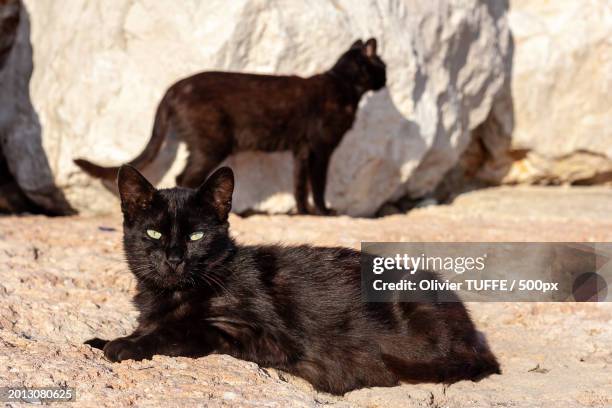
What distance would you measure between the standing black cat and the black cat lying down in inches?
120

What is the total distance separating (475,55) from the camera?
9.23 meters

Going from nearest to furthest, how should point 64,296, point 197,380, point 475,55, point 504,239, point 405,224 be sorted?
point 197,380
point 64,296
point 504,239
point 405,224
point 475,55

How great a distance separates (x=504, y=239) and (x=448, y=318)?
84.2 inches

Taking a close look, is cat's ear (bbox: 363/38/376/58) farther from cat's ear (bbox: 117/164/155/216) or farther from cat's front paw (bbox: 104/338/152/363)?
cat's front paw (bbox: 104/338/152/363)

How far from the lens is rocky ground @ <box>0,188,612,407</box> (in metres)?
2.97

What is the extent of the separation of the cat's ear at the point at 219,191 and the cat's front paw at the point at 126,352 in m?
0.66

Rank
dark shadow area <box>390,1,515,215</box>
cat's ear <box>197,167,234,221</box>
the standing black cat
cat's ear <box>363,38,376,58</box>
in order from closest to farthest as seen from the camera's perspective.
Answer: cat's ear <box>197,167,234,221</box> → the standing black cat → cat's ear <box>363,38,376,58</box> → dark shadow area <box>390,1,515,215</box>

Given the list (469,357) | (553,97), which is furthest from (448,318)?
(553,97)

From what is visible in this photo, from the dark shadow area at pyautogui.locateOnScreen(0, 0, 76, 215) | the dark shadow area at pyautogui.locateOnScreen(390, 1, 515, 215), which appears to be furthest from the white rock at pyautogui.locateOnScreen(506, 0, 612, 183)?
the dark shadow area at pyautogui.locateOnScreen(0, 0, 76, 215)

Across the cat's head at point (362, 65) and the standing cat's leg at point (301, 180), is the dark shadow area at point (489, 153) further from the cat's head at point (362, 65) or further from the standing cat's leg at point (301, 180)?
the standing cat's leg at point (301, 180)

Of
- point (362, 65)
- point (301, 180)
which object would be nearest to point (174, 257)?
point (301, 180)

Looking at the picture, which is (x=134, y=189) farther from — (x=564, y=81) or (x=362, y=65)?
(x=564, y=81)

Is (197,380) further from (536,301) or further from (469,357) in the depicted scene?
(536,301)

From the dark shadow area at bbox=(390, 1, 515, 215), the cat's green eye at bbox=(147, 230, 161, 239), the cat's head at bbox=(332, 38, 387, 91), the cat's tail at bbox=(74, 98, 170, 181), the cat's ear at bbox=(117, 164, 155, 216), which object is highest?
the cat's ear at bbox=(117, 164, 155, 216)
